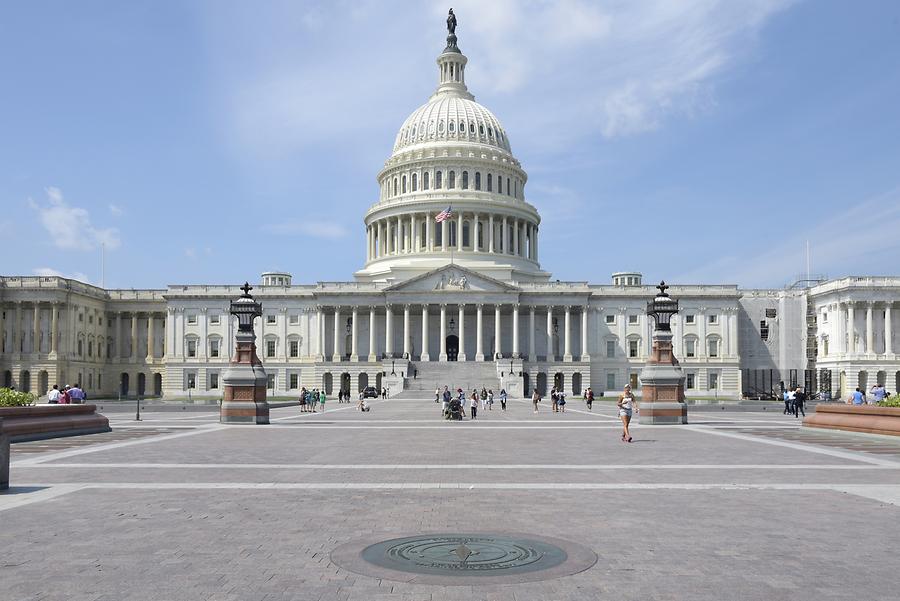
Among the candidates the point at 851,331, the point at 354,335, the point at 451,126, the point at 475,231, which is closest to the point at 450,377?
the point at 354,335

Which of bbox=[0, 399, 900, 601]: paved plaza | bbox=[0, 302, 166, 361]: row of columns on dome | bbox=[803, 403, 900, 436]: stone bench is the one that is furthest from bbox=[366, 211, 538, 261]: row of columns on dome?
bbox=[0, 399, 900, 601]: paved plaza

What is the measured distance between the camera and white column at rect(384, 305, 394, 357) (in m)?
107

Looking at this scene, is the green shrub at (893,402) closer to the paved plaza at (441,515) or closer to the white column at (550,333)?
the paved plaza at (441,515)

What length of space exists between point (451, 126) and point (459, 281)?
31.9m

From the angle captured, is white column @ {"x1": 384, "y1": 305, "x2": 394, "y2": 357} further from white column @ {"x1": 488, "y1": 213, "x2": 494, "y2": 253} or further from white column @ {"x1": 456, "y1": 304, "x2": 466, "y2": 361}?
white column @ {"x1": 488, "y1": 213, "x2": 494, "y2": 253}

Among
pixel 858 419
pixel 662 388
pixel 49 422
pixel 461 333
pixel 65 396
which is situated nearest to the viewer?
pixel 49 422

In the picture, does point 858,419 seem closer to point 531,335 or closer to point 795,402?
point 795,402

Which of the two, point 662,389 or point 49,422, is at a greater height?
point 662,389

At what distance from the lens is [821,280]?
116312mm

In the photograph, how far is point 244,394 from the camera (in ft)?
133

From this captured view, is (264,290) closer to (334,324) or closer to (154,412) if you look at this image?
(334,324)

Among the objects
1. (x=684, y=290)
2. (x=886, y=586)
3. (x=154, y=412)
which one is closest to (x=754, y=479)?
(x=886, y=586)

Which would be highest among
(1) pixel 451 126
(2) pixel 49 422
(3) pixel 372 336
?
(1) pixel 451 126

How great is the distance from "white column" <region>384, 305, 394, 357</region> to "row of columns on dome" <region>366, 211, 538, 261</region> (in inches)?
606
